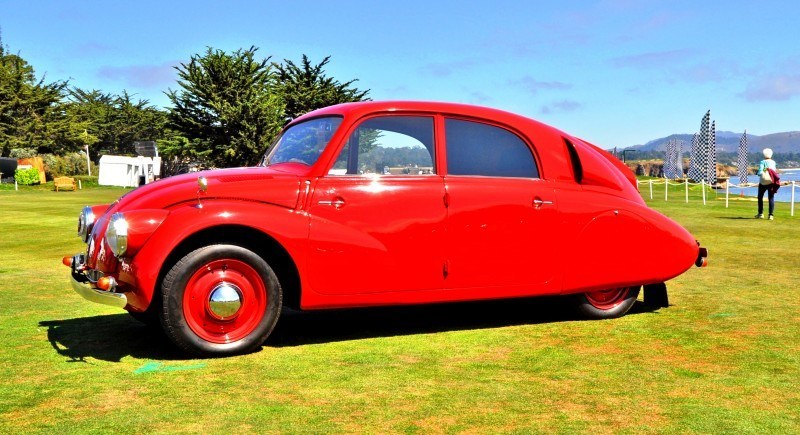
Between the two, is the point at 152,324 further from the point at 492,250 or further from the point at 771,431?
the point at 771,431

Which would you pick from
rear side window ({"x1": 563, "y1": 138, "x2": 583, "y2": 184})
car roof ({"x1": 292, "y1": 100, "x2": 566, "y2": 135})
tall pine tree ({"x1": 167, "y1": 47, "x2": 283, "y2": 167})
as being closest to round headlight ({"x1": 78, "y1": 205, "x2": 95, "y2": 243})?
car roof ({"x1": 292, "y1": 100, "x2": 566, "y2": 135})

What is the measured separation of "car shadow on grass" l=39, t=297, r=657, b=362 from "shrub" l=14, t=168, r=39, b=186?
53.7 metres

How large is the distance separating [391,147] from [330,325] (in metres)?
1.55

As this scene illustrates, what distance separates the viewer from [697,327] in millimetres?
5895

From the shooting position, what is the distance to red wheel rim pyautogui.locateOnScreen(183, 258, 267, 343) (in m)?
4.93

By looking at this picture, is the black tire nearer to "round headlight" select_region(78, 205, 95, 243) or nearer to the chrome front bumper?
the chrome front bumper

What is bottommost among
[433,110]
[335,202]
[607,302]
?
[607,302]

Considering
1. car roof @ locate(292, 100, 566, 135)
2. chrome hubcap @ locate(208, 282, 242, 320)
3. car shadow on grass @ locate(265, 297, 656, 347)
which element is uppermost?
car roof @ locate(292, 100, 566, 135)

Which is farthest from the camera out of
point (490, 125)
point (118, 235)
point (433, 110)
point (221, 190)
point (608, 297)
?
point (608, 297)

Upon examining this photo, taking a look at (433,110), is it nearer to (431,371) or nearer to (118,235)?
(431,371)

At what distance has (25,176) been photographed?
54.6 metres

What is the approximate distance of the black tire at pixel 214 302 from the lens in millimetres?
4836

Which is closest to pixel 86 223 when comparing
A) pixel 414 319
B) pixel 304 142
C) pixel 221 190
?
pixel 221 190

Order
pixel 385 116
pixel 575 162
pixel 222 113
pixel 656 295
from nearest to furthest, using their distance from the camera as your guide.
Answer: pixel 385 116
pixel 575 162
pixel 656 295
pixel 222 113
